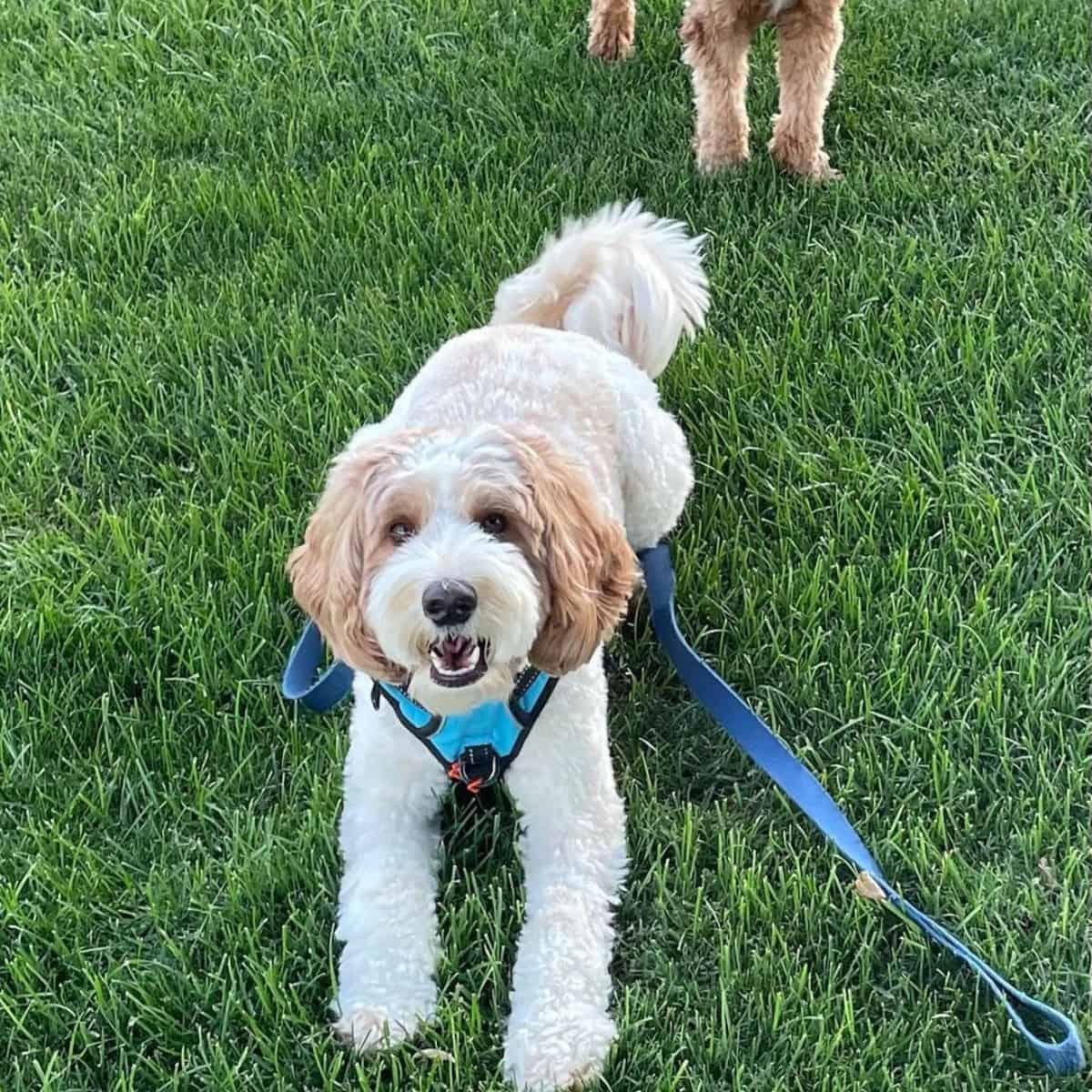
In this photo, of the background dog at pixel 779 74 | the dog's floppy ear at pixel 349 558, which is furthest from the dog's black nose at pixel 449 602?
the background dog at pixel 779 74

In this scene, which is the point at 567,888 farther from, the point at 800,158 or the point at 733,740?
the point at 800,158

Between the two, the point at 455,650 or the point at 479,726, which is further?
the point at 479,726

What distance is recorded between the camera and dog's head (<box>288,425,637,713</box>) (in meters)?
2.27

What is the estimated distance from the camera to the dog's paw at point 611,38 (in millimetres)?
5523

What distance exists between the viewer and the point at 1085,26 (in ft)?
18.0

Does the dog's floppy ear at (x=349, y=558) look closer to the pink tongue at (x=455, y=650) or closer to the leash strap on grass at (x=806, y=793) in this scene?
the pink tongue at (x=455, y=650)

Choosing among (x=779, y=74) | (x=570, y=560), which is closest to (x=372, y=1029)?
(x=570, y=560)

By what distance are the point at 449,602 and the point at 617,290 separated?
1598 mm

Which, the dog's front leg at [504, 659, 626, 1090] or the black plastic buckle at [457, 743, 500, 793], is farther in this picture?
the black plastic buckle at [457, 743, 500, 793]

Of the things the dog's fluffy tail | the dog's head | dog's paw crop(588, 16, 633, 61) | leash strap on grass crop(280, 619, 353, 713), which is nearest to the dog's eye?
the dog's head

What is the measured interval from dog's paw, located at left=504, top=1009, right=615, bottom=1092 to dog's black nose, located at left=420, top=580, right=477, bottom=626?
2.53ft

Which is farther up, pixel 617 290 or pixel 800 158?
pixel 617 290

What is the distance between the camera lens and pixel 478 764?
267 cm

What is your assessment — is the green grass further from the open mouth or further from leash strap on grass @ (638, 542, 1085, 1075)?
the open mouth
